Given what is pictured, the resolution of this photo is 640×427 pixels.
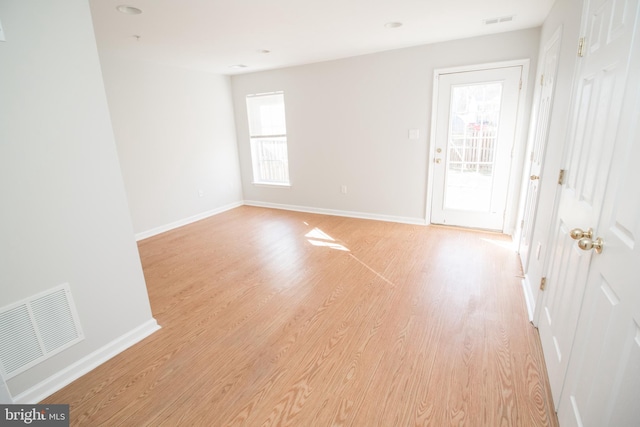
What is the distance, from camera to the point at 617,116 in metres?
1.03

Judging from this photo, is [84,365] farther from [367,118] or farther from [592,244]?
[367,118]

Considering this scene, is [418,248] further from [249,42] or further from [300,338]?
[249,42]

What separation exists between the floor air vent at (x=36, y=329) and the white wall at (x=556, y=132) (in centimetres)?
304

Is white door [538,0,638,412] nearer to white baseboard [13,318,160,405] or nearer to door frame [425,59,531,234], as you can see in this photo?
door frame [425,59,531,234]

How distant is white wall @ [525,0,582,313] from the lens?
5.87 feet

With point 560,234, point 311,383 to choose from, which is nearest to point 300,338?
point 311,383

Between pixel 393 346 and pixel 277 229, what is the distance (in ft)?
9.14

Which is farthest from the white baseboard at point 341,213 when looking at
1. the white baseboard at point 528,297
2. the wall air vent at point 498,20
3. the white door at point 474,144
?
the wall air vent at point 498,20

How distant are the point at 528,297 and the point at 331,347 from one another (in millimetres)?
1672

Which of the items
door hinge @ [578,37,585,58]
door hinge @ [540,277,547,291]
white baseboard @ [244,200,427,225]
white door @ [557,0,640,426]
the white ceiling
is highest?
the white ceiling

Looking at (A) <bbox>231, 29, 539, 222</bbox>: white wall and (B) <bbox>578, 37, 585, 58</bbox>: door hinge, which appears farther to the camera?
(A) <bbox>231, 29, 539, 222</bbox>: white wall

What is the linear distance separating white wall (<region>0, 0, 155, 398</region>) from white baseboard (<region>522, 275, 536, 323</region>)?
294cm
